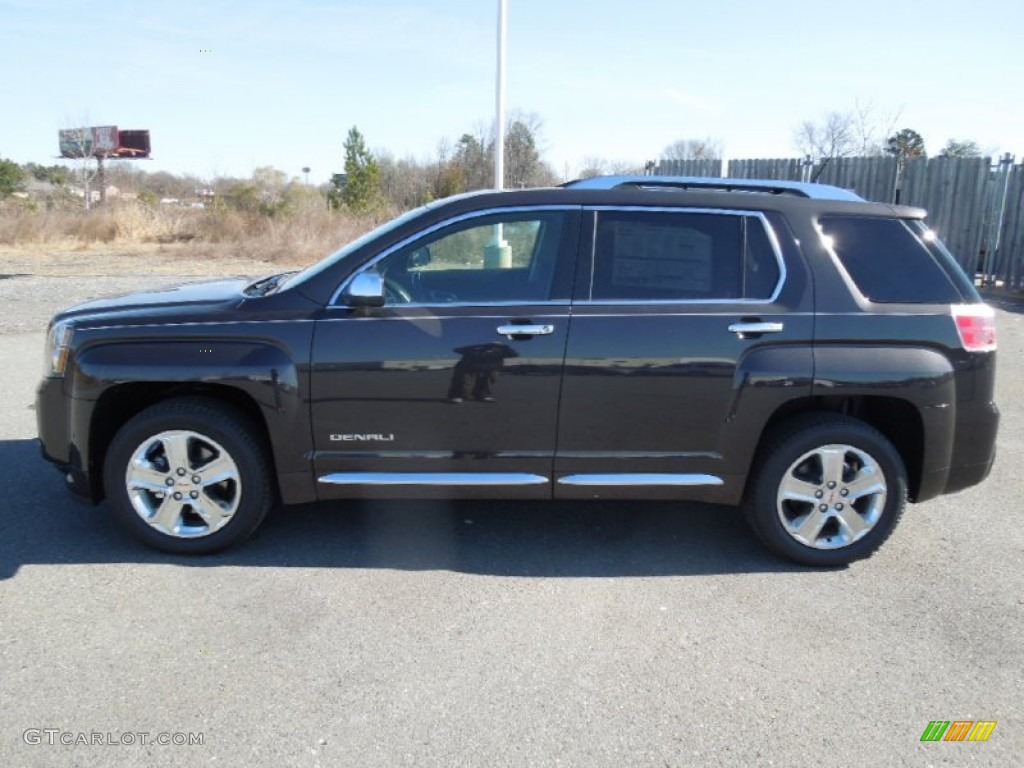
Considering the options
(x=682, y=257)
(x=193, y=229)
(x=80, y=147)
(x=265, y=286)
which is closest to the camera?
(x=682, y=257)

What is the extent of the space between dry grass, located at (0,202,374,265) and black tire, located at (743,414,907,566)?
1987 cm

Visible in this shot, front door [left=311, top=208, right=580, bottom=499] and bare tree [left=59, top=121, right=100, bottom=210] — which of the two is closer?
front door [left=311, top=208, right=580, bottom=499]

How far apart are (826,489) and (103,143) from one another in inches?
2257

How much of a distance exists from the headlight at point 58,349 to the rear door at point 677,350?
249cm

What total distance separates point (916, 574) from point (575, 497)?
178 cm

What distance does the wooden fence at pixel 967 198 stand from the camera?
15.5 m

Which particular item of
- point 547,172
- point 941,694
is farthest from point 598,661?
point 547,172

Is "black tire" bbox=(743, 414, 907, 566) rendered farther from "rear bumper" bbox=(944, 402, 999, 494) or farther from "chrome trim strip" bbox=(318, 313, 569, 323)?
"chrome trim strip" bbox=(318, 313, 569, 323)

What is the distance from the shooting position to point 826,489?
4.03m

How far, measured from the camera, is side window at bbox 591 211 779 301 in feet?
13.0

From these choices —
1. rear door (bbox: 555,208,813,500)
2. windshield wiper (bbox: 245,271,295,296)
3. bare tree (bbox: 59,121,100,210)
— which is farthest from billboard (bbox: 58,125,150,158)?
rear door (bbox: 555,208,813,500)

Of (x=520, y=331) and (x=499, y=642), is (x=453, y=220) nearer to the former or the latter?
(x=520, y=331)

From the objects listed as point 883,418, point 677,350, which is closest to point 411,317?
point 677,350

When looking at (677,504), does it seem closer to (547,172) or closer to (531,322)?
(531,322)
